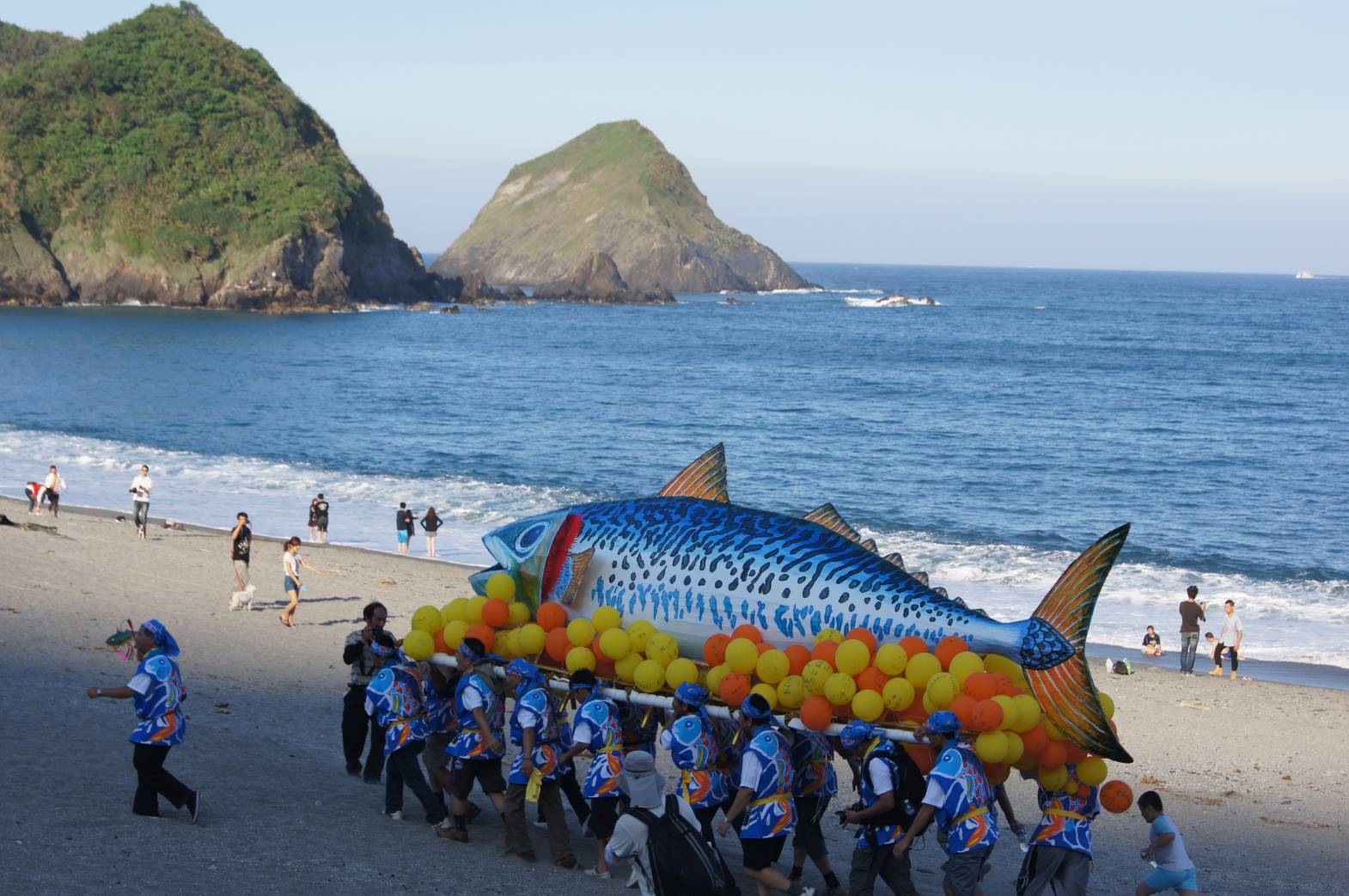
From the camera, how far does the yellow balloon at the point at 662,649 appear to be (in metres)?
9.76

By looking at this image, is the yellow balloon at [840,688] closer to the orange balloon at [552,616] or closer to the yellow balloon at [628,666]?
the yellow balloon at [628,666]

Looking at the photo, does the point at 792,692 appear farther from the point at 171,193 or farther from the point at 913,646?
the point at 171,193

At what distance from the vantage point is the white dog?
1903 centimetres

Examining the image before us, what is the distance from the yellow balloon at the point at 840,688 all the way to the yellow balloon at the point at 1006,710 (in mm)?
938

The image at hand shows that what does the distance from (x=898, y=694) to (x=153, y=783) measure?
521 cm

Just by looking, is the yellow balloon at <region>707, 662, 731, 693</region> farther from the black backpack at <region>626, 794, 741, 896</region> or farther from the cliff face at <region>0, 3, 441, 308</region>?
the cliff face at <region>0, 3, 441, 308</region>

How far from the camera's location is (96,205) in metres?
Result: 104

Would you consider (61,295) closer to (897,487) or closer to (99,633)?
(897,487)

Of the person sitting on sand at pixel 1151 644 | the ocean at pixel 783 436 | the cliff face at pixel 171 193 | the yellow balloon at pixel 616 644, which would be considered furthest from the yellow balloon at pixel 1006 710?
the cliff face at pixel 171 193

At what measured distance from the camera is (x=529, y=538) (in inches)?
428

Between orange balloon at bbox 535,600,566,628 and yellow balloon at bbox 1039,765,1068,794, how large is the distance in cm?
374

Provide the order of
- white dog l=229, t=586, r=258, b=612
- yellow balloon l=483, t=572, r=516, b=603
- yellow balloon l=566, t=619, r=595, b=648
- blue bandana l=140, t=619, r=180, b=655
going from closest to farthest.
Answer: blue bandana l=140, t=619, r=180, b=655, yellow balloon l=566, t=619, r=595, b=648, yellow balloon l=483, t=572, r=516, b=603, white dog l=229, t=586, r=258, b=612

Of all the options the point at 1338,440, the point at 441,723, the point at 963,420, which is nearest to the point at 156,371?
the point at 963,420

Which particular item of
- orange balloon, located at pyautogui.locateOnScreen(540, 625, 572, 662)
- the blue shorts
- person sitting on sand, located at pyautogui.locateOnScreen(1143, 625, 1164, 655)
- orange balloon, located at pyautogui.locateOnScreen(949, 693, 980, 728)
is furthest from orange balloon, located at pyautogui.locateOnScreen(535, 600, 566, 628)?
person sitting on sand, located at pyautogui.locateOnScreen(1143, 625, 1164, 655)
